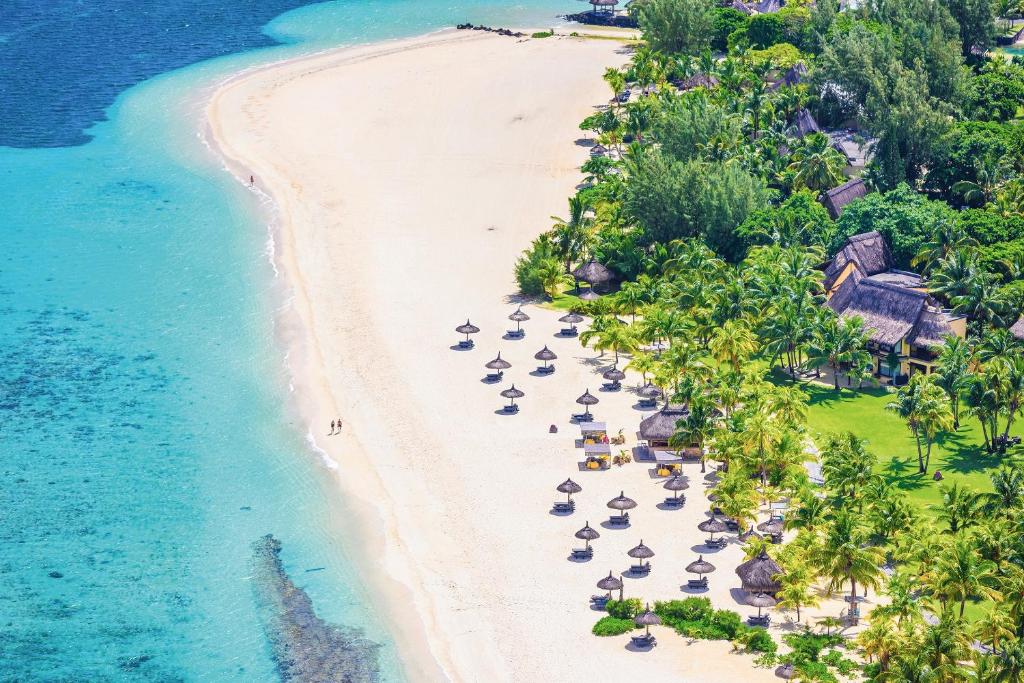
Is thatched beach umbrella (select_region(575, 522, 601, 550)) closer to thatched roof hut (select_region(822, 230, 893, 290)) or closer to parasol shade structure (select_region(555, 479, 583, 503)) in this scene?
parasol shade structure (select_region(555, 479, 583, 503))

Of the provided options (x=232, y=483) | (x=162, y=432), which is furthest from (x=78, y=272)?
(x=232, y=483)

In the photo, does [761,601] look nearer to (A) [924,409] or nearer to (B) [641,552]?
(B) [641,552]

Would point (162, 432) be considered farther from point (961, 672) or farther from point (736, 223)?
point (961, 672)

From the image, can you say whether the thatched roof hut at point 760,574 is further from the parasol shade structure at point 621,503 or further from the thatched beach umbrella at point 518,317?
the thatched beach umbrella at point 518,317

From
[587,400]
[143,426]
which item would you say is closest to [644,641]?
[587,400]

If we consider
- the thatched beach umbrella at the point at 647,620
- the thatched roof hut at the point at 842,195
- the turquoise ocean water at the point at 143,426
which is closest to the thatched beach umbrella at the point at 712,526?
the thatched beach umbrella at the point at 647,620

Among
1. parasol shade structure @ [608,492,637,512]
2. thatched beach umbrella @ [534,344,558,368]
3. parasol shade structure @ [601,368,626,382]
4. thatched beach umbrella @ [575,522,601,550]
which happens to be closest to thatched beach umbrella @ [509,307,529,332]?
thatched beach umbrella @ [534,344,558,368]

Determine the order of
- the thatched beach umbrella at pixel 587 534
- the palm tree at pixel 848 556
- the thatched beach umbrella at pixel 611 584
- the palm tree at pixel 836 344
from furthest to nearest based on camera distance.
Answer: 1. the palm tree at pixel 836 344
2. the thatched beach umbrella at pixel 587 534
3. the thatched beach umbrella at pixel 611 584
4. the palm tree at pixel 848 556
